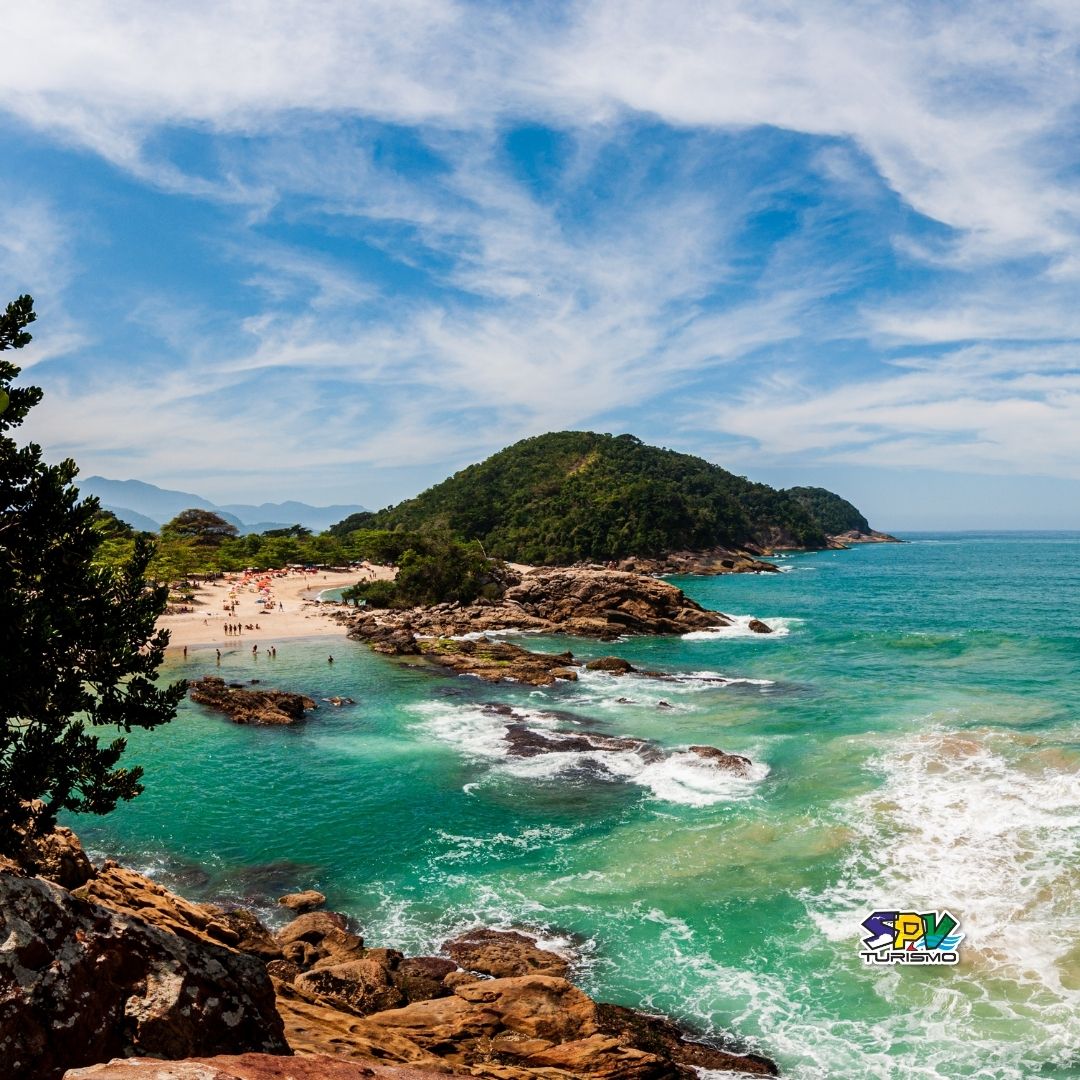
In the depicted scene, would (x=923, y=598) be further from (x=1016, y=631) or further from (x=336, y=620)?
(x=336, y=620)

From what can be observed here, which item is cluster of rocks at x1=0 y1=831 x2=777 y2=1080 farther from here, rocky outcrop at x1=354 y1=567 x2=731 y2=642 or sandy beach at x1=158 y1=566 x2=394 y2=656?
rocky outcrop at x1=354 y1=567 x2=731 y2=642

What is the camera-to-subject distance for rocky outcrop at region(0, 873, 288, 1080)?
7.54 meters

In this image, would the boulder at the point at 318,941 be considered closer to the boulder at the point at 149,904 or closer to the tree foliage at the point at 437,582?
the boulder at the point at 149,904

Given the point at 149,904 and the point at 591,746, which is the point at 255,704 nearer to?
the point at 591,746

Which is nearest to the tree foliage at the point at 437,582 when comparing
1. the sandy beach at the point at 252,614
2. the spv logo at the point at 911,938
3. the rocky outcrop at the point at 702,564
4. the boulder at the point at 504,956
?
the sandy beach at the point at 252,614

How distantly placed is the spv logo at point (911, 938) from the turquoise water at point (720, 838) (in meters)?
0.42

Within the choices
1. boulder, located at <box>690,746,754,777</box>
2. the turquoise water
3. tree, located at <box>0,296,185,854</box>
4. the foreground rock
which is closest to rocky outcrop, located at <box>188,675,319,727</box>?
the turquoise water

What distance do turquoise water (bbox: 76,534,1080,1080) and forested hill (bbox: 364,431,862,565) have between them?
311 feet

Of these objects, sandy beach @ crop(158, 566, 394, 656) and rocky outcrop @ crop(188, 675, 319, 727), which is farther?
sandy beach @ crop(158, 566, 394, 656)

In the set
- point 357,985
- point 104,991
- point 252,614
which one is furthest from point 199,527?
point 104,991

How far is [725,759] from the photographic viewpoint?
106 ft

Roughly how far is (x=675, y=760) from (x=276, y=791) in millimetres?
17881

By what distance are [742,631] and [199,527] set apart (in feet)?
353

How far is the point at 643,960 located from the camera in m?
18.5
